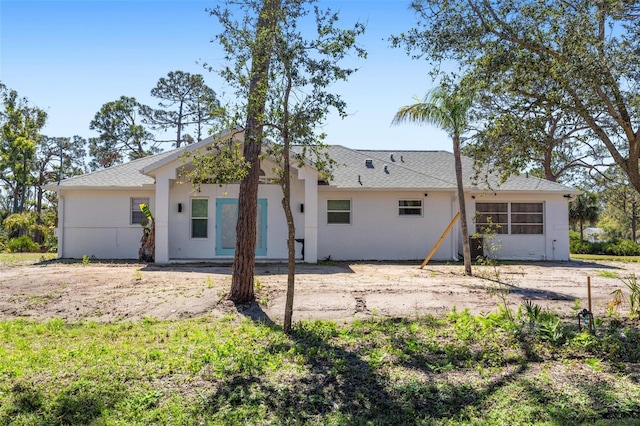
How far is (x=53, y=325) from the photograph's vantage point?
6812 millimetres

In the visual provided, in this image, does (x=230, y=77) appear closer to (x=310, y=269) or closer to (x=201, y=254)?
(x=310, y=269)

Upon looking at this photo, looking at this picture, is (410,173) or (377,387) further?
(410,173)

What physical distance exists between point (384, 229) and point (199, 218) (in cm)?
662

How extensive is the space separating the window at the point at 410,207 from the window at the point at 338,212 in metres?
1.94

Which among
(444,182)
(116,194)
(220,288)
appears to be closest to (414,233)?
(444,182)

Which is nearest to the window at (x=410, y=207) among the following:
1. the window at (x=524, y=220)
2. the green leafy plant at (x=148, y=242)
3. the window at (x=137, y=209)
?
the window at (x=524, y=220)

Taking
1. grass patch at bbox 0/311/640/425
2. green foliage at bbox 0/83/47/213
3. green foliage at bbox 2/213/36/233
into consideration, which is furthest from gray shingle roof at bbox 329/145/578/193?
green foliage at bbox 0/83/47/213

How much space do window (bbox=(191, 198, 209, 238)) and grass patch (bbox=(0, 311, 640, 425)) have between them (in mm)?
8902

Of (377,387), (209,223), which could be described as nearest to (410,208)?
(209,223)

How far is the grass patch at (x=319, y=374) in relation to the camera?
427cm

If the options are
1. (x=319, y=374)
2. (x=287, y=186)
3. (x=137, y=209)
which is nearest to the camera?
(x=319, y=374)

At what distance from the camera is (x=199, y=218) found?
15703 millimetres

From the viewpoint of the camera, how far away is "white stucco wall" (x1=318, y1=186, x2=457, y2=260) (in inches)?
659

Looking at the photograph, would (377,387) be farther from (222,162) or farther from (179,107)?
(179,107)
